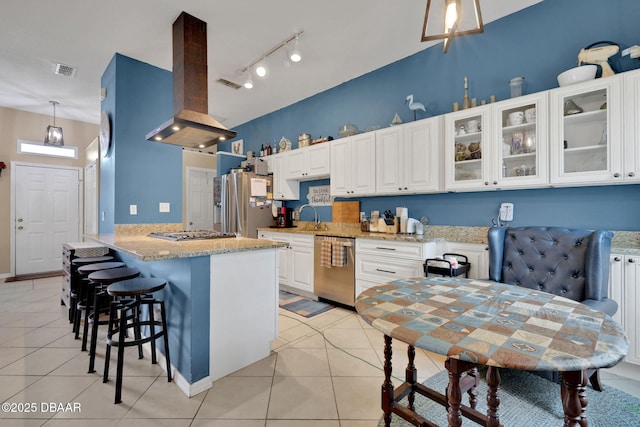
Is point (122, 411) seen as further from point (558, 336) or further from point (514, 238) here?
point (514, 238)

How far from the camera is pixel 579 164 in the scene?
2.25m

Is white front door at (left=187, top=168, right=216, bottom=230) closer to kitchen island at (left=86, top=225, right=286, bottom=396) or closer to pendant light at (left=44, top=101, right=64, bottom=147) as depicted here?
pendant light at (left=44, top=101, right=64, bottom=147)

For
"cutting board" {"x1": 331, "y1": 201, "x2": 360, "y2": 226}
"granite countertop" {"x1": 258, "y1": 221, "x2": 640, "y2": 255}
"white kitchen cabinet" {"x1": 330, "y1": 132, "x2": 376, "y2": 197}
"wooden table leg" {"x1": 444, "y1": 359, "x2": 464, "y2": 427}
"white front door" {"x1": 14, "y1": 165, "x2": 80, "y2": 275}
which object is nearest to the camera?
"wooden table leg" {"x1": 444, "y1": 359, "x2": 464, "y2": 427}

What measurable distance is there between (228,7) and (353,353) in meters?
3.27

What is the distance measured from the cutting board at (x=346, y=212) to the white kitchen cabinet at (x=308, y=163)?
499 mm

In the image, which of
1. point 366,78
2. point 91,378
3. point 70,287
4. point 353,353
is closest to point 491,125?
point 366,78

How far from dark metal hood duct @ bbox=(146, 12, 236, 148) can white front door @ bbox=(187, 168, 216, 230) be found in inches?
135

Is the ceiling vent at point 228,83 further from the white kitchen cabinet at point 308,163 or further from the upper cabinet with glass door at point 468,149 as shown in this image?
the upper cabinet with glass door at point 468,149

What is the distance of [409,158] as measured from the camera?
10.4 ft

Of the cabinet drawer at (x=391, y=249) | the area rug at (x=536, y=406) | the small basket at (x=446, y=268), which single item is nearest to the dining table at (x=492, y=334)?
the area rug at (x=536, y=406)

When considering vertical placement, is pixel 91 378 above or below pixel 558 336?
below

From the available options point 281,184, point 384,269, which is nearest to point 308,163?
point 281,184

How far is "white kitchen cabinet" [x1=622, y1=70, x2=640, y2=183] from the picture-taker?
6.52 ft

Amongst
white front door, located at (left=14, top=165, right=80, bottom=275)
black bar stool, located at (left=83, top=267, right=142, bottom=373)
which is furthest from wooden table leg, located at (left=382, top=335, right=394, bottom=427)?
white front door, located at (left=14, top=165, right=80, bottom=275)
